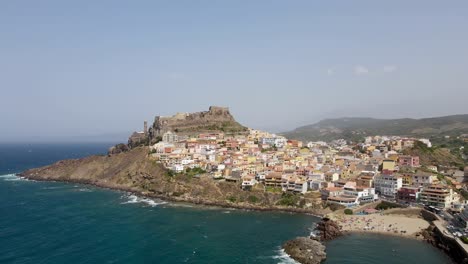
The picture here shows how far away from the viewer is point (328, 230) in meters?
43.2

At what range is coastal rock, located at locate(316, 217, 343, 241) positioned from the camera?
139 ft

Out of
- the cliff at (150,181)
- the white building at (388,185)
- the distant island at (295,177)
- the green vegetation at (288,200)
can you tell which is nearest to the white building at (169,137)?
the distant island at (295,177)

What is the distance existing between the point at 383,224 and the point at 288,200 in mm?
14993

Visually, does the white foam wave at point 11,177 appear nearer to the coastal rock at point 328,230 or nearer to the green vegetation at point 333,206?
the green vegetation at point 333,206

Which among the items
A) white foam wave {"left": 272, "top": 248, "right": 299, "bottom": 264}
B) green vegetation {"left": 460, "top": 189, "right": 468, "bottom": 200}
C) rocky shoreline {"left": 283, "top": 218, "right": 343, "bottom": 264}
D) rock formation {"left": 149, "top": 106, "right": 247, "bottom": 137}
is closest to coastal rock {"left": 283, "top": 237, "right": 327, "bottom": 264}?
rocky shoreline {"left": 283, "top": 218, "right": 343, "bottom": 264}

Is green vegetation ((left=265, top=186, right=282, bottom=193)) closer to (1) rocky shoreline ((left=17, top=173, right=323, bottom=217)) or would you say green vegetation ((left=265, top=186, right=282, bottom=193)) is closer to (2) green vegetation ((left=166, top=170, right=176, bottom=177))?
(1) rocky shoreline ((left=17, top=173, right=323, bottom=217))

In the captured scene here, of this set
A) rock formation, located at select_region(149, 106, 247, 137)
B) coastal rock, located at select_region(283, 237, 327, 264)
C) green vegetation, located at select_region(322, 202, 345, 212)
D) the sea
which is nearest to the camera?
coastal rock, located at select_region(283, 237, 327, 264)

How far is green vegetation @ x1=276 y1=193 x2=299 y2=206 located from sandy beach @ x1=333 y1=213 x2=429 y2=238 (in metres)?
8.14

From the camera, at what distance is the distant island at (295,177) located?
164ft

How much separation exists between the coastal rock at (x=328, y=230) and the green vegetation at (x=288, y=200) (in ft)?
40.4

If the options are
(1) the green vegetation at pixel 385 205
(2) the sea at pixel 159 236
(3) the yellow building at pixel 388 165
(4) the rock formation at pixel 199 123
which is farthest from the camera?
(4) the rock formation at pixel 199 123

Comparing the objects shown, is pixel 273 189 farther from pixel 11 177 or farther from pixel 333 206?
pixel 11 177

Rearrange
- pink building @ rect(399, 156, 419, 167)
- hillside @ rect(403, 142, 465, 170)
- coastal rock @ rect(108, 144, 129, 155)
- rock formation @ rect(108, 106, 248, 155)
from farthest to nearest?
rock formation @ rect(108, 106, 248, 155)
coastal rock @ rect(108, 144, 129, 155)
hillside @ rect(403, 142, 465, 170)
pink building @ rect(399, 156, 419, 167)

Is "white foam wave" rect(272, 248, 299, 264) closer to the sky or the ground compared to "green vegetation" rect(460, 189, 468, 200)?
closer to the ground
